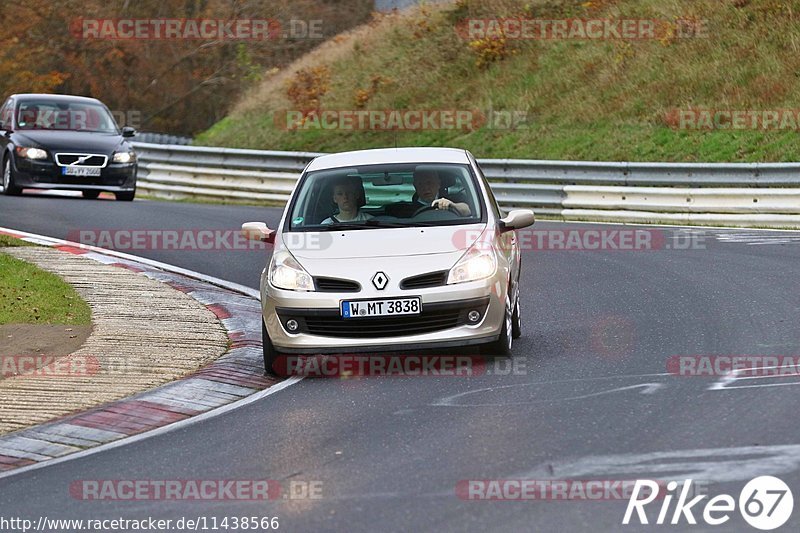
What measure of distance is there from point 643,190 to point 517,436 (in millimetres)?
14958

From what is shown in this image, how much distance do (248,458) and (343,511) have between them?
1.33 m

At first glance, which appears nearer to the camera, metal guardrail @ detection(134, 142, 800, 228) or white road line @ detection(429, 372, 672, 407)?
white road line @ detection(429, 372, 672, 407)

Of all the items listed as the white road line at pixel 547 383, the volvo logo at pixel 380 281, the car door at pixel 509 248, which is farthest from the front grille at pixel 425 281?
the white road line at pixel 547 383

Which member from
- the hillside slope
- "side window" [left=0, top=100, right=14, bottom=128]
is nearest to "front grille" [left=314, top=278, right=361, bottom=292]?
"side window" [left=0, top=100, right=14, bottom=128]

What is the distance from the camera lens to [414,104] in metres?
33.8

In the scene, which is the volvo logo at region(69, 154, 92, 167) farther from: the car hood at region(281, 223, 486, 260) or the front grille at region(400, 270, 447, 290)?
the front grille at region(400, 270, 447, 290)

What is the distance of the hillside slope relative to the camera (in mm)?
26875

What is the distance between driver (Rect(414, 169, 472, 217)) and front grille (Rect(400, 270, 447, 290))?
107cm

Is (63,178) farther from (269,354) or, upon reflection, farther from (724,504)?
(724,504)

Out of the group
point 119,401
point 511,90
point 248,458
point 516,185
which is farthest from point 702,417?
point 511,90

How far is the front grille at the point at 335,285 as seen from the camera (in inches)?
385

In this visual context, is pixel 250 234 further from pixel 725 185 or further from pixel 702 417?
pixel 725 185

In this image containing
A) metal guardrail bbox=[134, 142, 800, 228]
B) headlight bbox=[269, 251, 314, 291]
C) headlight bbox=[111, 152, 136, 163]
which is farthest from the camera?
headlight bbox=[111, 152, 136, 163]

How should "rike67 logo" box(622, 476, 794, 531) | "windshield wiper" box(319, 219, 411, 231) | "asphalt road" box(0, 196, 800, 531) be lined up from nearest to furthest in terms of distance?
"rike67 logo" box(622, 476, 794, 531), "asphalt road" box(0, 196, 800, 531), "windshield wiper" box(319, 219, 411, 231)
